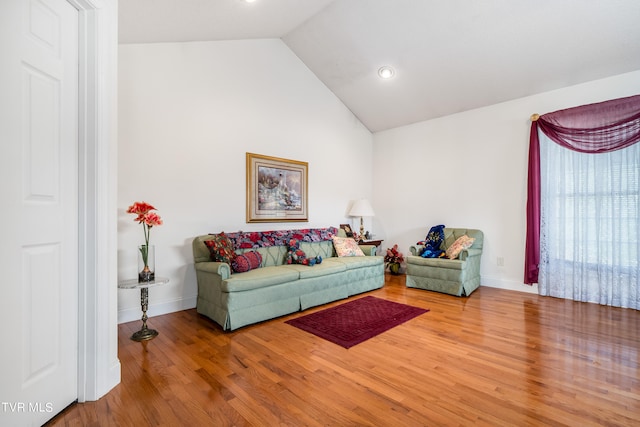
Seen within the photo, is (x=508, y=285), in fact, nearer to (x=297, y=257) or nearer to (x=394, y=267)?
(x=394, y=267)

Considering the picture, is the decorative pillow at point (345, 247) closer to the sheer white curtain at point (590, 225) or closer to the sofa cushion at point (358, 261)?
the sofa cushion at point (358, 261)

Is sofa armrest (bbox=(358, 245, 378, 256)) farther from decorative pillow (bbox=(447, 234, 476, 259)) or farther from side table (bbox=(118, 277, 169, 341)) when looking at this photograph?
side table (bbox=(118, 277, 169, 341))

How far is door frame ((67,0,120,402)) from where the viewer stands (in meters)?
1.78

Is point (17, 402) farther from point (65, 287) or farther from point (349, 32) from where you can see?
point (349, 32)

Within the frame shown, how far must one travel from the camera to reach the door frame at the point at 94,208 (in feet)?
5.82

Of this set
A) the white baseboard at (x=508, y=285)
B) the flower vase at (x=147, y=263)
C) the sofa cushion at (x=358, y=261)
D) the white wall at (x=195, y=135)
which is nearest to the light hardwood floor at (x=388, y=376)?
the flower vase at (x=147, y=263)

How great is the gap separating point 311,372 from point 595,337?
2.54 m

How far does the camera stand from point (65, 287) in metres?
1.72

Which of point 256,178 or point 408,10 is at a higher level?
point 408,10

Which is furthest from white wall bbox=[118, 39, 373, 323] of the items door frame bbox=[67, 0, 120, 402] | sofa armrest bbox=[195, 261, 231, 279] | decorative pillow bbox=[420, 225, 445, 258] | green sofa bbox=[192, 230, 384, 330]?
decorative pillow bbox=[420, 225, 445, 258]

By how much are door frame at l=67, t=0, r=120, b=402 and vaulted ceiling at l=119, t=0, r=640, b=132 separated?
1.05 m

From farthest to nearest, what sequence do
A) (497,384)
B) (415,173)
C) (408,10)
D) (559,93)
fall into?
(415,173)
(559,93)
(408,10)
(497,384)

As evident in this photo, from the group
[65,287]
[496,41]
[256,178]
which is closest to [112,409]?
[65,287]

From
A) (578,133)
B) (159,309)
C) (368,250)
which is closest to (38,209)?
(159,309)
